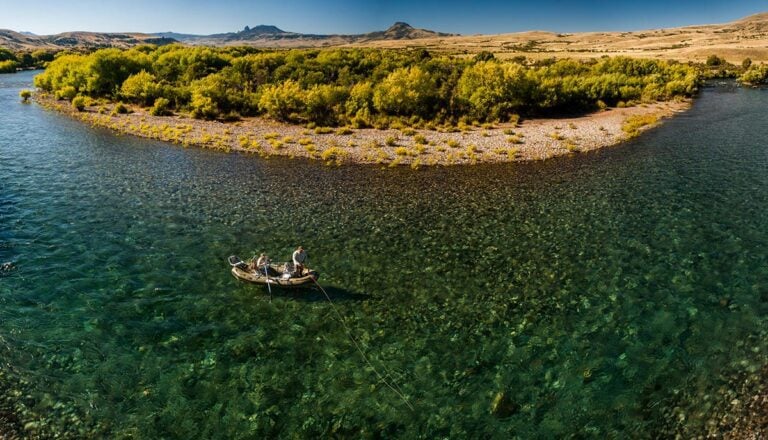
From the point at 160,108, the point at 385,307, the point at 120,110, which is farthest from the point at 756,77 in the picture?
the point at 120,110

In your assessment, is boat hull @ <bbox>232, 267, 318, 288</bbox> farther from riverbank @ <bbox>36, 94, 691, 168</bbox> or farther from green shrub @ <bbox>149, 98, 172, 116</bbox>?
green shrub @ <bbox>149, 98, 172, 116</bbox>

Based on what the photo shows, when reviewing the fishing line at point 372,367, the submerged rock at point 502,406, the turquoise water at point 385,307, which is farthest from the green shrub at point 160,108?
the submerged rock at point 502,406

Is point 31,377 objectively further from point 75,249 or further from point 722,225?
point 722,225

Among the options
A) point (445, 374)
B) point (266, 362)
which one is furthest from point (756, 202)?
point (266, 362)

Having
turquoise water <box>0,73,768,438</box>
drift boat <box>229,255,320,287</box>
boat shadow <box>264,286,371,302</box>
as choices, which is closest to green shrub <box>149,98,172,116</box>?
turquoise water <box>0,73,768,438</box>

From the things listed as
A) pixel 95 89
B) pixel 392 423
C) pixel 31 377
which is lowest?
pixel 392 423

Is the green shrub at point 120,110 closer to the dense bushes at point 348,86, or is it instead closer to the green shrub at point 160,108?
the dense bushes at point 348,86
